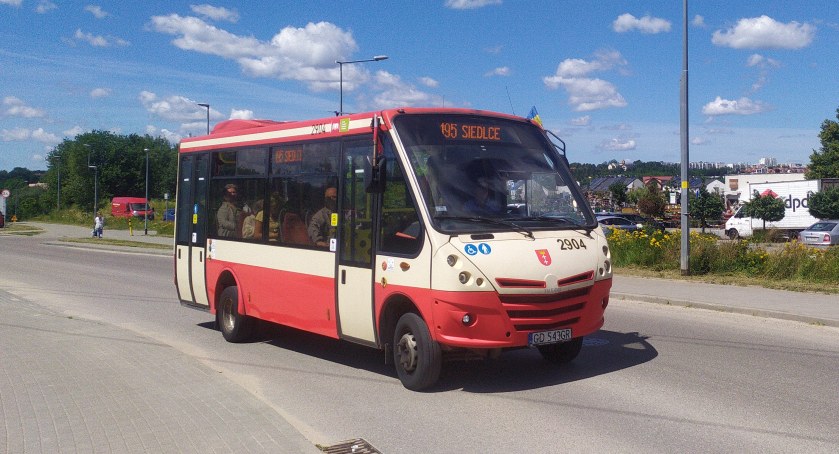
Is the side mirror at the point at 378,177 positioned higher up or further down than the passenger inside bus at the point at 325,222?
higher up

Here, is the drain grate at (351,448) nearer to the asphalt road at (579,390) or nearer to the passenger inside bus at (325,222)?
the asphalt road at (579,390)

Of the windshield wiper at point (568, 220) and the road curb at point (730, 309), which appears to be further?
the road curb at point (730, 309)

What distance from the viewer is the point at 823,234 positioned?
1334 inches

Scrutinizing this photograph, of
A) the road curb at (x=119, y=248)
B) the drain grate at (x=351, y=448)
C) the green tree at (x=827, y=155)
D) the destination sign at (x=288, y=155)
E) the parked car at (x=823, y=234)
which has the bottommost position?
the drain grate at (x=351, y=448)

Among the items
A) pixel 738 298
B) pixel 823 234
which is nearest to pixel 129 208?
pixel 823 234

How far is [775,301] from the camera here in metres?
13.6

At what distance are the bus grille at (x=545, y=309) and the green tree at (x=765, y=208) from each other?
1552 inches

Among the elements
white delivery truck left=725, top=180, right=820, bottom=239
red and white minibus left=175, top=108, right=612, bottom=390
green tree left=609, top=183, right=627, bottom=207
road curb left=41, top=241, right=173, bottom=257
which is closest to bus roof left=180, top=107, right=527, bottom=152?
red and white minibus left=175, top=108, right=612, bottom=390

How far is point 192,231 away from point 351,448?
666 centimetres

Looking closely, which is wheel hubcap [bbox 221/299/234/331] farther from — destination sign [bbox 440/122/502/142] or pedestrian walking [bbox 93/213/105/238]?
pedestrian walking [bbox 93/213/105/238]

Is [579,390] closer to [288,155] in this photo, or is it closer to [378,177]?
[378,177]

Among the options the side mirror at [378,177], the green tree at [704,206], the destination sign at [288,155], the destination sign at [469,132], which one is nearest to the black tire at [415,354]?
the side mirror at [378,177]

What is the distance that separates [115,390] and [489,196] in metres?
3.85

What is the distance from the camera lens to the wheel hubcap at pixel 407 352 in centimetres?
753
